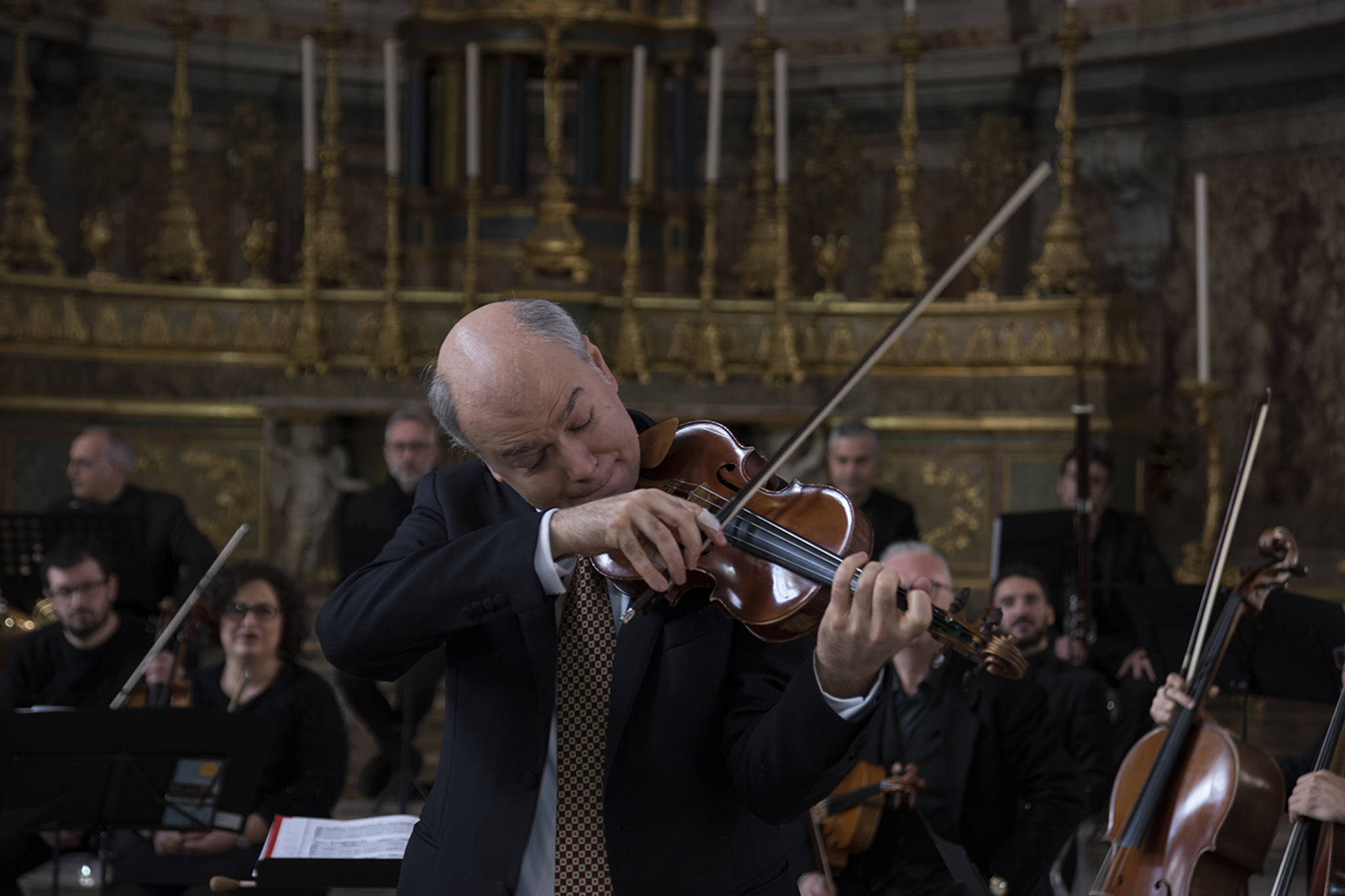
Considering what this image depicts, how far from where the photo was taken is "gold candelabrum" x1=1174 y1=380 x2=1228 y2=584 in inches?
233

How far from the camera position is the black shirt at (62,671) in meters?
4.79

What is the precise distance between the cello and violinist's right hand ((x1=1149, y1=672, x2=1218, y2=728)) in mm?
16

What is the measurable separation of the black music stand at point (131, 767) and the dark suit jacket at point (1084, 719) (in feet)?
6.76

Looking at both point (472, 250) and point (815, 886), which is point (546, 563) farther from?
point (472, 250)

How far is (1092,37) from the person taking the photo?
9.25 metres

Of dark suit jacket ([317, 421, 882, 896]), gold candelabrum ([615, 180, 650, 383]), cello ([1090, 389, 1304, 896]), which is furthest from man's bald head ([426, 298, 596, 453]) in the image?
gold candelabrum ([615, 180, 650, 383])

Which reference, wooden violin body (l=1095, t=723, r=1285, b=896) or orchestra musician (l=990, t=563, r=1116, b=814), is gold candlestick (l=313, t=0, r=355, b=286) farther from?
wooden violin body (l=1095, t=723, r=1285, b=896)

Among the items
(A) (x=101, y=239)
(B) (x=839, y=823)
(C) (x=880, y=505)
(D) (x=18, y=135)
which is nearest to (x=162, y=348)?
(A) (x=101, y=239)

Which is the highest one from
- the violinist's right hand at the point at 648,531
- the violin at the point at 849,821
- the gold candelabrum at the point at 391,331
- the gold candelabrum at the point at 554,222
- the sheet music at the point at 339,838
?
the gold candelabrum at the point at 554,222

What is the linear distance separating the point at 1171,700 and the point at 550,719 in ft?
6.17

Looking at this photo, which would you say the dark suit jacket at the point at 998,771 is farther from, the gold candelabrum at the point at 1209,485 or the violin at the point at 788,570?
the gold candelabrum at the point at 1209,485

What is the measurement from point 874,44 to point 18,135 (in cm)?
524

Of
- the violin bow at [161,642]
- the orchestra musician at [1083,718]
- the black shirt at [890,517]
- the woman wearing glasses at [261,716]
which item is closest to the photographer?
the woman wearing glasses at [261,716]

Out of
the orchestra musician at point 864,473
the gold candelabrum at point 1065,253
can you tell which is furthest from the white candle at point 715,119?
the orchestra musician at point 864,473
